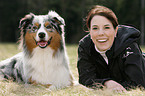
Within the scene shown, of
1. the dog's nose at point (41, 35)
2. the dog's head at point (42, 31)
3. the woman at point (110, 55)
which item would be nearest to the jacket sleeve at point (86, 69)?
the woman at point (110, 55)

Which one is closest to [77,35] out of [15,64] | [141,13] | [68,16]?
[68,16]

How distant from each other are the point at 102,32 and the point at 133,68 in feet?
2.68

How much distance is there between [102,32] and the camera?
11.7 ft

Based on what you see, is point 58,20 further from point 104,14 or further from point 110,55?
point 110,55

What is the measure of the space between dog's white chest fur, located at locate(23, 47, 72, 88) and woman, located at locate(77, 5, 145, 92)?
0.50 metres

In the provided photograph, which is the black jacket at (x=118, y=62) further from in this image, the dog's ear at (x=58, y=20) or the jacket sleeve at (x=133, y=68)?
the dog's ear at (x=58, y=20)

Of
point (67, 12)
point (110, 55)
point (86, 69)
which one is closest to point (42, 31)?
point (86, 69)

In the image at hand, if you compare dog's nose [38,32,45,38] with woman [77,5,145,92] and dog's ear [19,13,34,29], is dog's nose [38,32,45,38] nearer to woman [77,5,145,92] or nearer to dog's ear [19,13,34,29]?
dog's ear [19,13,34,29]

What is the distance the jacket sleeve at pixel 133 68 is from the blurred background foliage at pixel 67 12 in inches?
713

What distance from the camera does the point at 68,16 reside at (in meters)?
25.7

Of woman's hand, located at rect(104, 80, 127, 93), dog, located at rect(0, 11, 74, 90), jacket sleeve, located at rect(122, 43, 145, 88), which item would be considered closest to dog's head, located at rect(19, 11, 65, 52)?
dog, located at rect(0, 11, 74, 90)

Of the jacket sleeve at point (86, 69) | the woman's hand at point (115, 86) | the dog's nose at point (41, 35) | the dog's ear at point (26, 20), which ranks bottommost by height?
the woman's hand at point (115, 86)

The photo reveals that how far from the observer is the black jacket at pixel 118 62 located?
3543 mm

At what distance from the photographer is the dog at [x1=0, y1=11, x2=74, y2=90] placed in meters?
4.00
